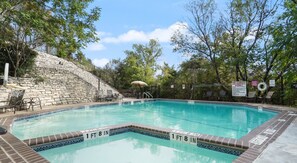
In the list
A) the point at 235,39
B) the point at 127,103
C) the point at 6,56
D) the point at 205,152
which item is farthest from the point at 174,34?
the point at 205,152

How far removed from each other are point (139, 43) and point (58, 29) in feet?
60.3

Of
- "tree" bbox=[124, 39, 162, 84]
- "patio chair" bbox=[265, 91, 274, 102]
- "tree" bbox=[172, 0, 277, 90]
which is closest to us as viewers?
"patio chair" bbox=[265, 91, 274, 102]

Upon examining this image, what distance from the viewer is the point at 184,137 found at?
462cm

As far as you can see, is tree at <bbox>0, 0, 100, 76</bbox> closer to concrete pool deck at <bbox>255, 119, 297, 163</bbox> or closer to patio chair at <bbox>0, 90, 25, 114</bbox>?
patio chair at <bbox>0, 90, 25, 114</bbox>

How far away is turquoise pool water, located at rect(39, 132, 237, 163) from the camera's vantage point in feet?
12.5

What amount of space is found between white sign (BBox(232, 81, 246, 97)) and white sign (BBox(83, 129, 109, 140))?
11214 mm

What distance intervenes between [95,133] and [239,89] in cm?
1158

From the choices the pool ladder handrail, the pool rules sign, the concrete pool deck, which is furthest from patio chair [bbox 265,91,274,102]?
the pool rules sign

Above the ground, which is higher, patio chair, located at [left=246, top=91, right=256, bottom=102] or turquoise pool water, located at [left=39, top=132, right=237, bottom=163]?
patio chair, located at [left=246, top=91, right=256, bottom=102]

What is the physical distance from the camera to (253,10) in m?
13.9

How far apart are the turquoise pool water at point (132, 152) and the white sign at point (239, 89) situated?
10547 millimetres

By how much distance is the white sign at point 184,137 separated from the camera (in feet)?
14.6

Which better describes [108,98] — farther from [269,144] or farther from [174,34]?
[269,144]

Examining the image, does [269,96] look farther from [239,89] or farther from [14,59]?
[14,59]
